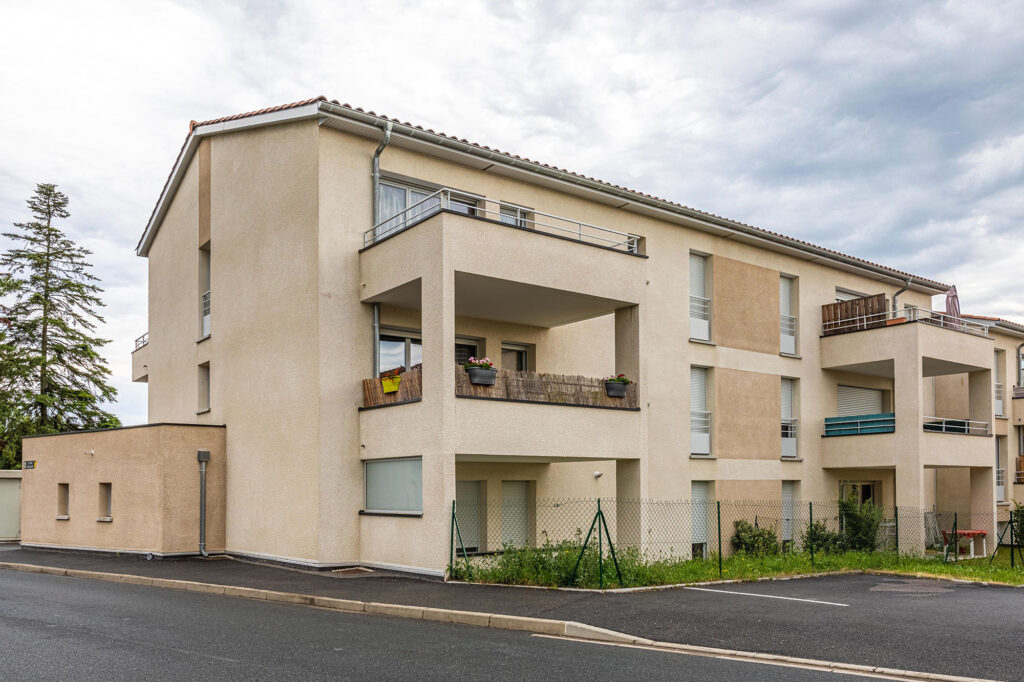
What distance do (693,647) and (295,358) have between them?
33.8ft

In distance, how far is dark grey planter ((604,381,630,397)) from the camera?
17.1 metres

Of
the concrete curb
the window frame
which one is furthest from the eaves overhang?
the concrete curb

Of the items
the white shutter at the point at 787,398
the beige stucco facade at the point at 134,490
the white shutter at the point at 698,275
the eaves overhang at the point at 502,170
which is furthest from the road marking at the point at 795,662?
the white shutter at the point at 787,398

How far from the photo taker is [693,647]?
9547 millimetres

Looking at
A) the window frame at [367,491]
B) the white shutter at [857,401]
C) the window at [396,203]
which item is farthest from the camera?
the white shutter at [857,401]

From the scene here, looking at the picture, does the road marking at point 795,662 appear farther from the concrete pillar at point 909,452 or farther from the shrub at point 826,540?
the concrete pillar at point 909,452

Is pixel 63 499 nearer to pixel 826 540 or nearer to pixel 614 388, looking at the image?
pixel 614 388

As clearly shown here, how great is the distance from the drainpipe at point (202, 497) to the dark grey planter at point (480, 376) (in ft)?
24.6

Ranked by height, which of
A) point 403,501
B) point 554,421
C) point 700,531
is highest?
point 554,421

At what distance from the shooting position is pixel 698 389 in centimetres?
2239

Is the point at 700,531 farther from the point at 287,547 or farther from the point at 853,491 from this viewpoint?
the point at 287,547

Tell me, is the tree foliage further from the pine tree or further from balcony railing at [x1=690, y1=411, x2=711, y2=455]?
balcony railing at [x1=690, y1=411, x2=711, y2=455]

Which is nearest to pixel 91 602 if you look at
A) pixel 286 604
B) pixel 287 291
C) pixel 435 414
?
pixel 286 604

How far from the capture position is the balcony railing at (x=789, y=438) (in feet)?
79.4
